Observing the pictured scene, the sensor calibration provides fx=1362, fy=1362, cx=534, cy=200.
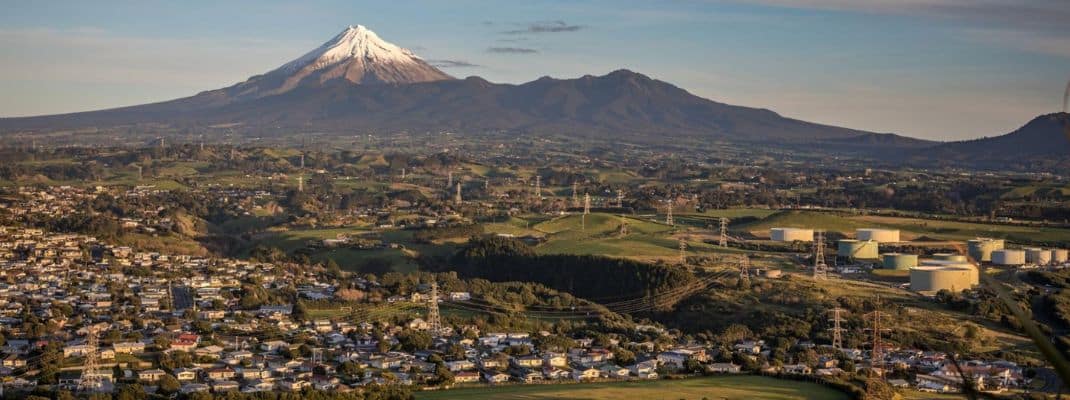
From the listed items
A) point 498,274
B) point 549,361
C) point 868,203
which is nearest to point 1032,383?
point 549,361

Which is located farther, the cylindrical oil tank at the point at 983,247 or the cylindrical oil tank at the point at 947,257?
the cylindrical oil tank at the point at 983,247

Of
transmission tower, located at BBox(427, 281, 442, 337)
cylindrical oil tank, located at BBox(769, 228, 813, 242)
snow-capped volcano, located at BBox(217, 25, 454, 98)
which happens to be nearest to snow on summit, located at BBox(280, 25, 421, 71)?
snow-capped volcano, located at BBox(217, 25, 454, 98)

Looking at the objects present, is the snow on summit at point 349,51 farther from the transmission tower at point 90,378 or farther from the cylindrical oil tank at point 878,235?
the transmission tower at point 90,378

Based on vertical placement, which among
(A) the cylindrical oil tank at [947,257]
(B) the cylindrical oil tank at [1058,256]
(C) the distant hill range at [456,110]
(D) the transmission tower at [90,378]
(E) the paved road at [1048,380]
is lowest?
(E) the paved road at [1048,380]

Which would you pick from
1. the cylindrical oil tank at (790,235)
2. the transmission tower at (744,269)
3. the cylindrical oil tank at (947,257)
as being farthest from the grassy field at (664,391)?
the cylindrical oil tank at (790,235)

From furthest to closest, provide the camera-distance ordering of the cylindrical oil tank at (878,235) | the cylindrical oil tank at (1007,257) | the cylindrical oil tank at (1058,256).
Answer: the cylindrical oil tank at (878,235), the cylindrical oil tank at (1058,256), the cylindrical oil tank at (1007,257)

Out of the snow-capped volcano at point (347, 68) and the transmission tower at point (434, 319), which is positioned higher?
the snow-capped volcano at point (347, 68)

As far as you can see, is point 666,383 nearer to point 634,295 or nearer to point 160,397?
point 160,397
